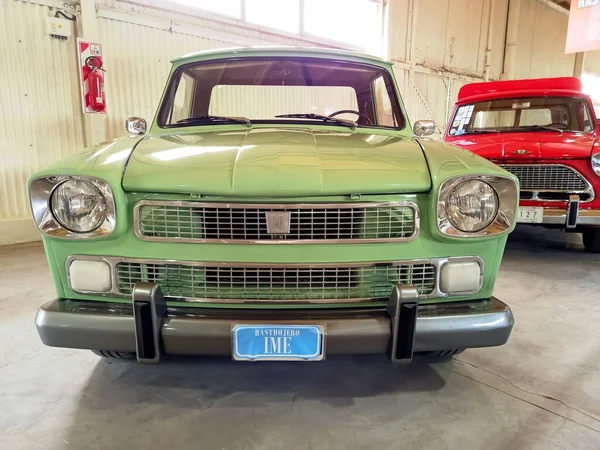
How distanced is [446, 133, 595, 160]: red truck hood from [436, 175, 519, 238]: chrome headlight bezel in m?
2.79

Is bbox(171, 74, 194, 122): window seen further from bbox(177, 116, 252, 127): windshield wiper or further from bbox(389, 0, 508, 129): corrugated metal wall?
bbox(389, 0, 508, 129): corrugated metal wall

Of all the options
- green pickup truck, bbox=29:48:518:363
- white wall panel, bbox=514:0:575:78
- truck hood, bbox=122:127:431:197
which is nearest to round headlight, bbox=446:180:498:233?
green pickup truck, bbox=29:48:518:363

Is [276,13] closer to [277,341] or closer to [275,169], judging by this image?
[275,169]

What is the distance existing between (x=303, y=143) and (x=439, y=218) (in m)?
0.64

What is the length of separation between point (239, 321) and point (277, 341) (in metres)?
0.15

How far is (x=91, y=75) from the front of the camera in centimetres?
495

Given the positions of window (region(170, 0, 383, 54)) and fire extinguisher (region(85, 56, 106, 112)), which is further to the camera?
window (region(170, 0, 383, 54))

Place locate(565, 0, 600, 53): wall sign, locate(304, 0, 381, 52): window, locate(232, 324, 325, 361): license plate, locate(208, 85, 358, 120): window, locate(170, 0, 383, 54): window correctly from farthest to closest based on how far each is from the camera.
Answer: locate(565, 0, 600, 53): wall sign < locate(304, 0, 381, 52): window < locate(170, 0, 383, 54): window < locate(208, 85, 358, 120): window < locate(232, 324, 325, 361): license plate

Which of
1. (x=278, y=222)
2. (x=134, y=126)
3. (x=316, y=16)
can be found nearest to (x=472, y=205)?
(x=278, y=222)

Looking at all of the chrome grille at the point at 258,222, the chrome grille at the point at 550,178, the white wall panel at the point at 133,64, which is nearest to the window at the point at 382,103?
the chrome grille at the point at 258,222

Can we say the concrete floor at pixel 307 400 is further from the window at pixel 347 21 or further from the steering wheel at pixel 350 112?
the window at pixel 347 21

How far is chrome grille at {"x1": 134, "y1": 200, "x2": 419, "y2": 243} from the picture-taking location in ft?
4.99

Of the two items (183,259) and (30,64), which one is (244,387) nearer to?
(183,259)

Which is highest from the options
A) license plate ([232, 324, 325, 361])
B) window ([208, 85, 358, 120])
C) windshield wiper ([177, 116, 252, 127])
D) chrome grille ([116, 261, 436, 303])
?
window ([208, 85, 358, 120])
